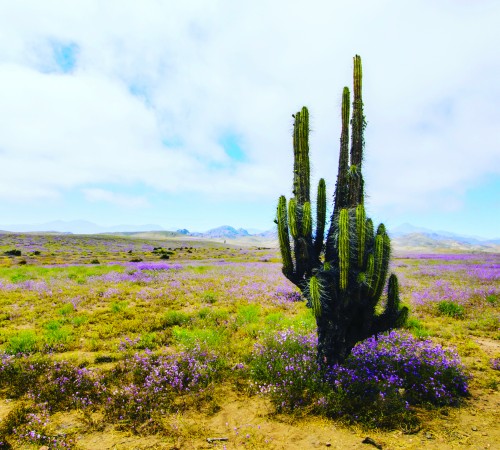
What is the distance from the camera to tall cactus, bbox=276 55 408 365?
5.95 metres

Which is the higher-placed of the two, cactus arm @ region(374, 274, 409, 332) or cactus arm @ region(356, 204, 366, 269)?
cactus arm @ region(356, 204, 366, 269)

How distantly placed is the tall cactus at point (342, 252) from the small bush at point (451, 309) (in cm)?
729

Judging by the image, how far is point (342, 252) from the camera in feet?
19.3

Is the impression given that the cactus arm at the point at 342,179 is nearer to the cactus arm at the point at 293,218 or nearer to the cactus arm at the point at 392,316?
the cactus arm at the point at 293,218

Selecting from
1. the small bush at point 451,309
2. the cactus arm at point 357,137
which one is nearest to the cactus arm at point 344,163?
the cactus arm at point 357,137

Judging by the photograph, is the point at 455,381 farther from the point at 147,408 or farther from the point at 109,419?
the point at 109,419

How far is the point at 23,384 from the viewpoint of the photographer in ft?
20.6

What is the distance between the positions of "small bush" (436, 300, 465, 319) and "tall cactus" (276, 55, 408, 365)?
7.29 m

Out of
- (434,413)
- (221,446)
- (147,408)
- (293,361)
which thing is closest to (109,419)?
(147,408)

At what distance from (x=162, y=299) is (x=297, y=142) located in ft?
34.2

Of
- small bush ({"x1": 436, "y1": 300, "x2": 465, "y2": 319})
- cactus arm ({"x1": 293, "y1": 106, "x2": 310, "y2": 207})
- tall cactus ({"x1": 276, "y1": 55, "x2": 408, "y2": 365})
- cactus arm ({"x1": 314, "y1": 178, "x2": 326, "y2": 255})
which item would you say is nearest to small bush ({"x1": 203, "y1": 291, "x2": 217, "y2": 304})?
tall cactus ({"x1": 276, "y1": 55, "x2": 408, "y2": 365})

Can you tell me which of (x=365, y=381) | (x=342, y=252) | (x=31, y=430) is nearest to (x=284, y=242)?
(x=342, y=252)

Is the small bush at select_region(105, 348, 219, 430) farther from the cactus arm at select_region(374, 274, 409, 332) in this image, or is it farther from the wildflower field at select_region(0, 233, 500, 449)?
the cactus arm at select_region(374, 274, 409, 332)

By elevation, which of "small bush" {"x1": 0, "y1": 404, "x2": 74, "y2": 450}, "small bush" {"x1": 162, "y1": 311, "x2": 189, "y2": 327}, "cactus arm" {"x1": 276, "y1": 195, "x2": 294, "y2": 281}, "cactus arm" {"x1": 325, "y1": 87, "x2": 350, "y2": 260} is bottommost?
"small bush" {"x1": 0, "y1": 404, "x2": 74, "y2": 450}
